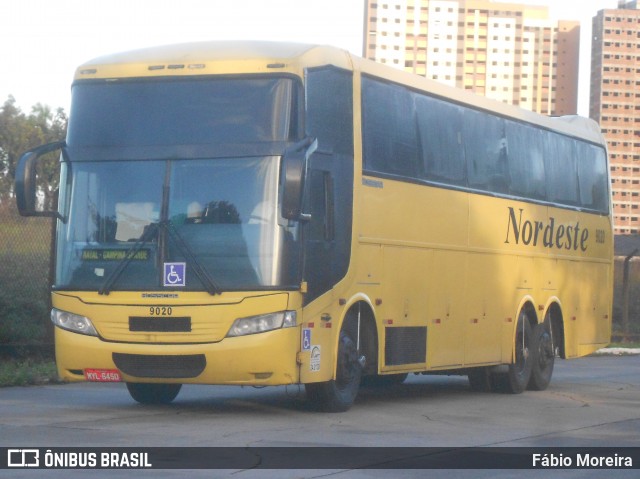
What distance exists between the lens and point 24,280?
18703mm

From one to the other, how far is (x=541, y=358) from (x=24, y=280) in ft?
23.7

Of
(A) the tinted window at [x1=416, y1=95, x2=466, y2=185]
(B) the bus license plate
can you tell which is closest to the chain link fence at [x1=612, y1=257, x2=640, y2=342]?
(A) the tinted window at [x1=416, y1=95, x2=466, y2=185]

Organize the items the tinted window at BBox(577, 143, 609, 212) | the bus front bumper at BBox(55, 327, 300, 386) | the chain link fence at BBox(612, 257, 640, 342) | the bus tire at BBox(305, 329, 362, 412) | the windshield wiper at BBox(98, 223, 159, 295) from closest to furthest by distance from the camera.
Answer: the bus front bumper at BBox(55, 327, 300, 386) → the windshield wiper at BBox(98, 223, 159, 295) → the bus tire at BBox(305, 329, 362, 412) → the tinted window at BBox(577, 143, 609, 212) → the chain link fence at BBox(612, 257, 640, 342)

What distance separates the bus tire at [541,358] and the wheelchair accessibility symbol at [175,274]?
7380mm

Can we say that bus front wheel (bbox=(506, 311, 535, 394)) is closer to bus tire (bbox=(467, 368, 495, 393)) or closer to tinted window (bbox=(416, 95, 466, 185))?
bus tire (bbox=(467, 368, 495, 393))

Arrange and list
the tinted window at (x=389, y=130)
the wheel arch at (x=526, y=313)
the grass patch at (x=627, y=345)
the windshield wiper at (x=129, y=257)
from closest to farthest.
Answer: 1. the windshield wiper at (x=129, y=257)
2. the tinted window at (x=389, y=130)
3. the wheel arch at (x=526, y=313)
4. the grass patch at (x=627, y=345)

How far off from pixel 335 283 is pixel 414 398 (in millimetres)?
3654

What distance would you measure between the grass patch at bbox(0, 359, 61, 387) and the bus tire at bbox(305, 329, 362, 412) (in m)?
4.55

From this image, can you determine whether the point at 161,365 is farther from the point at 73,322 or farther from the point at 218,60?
the point at 218,60

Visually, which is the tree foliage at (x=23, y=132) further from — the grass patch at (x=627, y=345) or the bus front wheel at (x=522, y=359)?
the bus front wheel at (x=522, y=359)

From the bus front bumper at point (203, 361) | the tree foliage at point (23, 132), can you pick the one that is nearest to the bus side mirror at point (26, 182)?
the bus front bumper at point (203, 361)

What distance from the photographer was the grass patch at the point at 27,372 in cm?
1664

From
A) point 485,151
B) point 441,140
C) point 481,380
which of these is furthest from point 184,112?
point 481,380

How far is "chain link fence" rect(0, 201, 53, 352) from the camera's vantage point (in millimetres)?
18344
